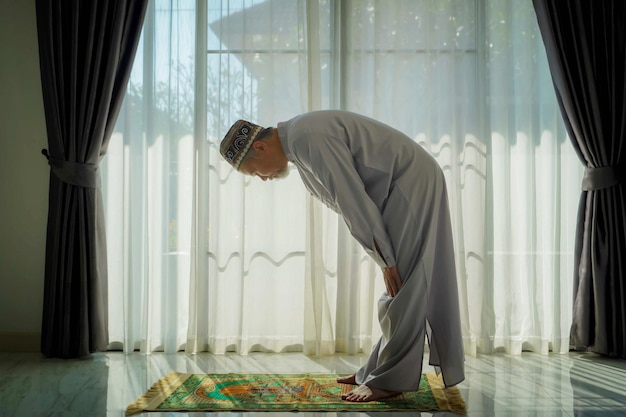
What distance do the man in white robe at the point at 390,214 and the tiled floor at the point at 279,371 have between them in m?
0.22

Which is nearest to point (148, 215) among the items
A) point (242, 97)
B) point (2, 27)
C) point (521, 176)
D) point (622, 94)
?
point (242, 97)

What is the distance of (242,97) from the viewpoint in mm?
3537

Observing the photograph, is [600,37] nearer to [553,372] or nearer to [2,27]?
[553,372]

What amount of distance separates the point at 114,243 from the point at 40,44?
1.18 meters

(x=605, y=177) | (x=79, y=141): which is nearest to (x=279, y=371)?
(x=79, y=141)

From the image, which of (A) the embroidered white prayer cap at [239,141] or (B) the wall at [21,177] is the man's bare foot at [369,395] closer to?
(A) the embroidered white prayer cap at [239,141]

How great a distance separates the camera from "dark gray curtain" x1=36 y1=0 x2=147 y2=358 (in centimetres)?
333

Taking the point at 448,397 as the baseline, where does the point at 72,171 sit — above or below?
above

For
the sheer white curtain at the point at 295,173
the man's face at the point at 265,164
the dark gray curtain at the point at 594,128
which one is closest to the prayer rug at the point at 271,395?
the sheer white curtain at the point at 295,173

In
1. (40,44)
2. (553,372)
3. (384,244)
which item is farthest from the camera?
(40,44)

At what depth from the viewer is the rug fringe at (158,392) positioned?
2297 mm

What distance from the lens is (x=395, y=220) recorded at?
2.44 meters

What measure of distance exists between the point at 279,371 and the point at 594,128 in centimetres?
218

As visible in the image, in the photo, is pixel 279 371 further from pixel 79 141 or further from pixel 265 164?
pixel 79 141
